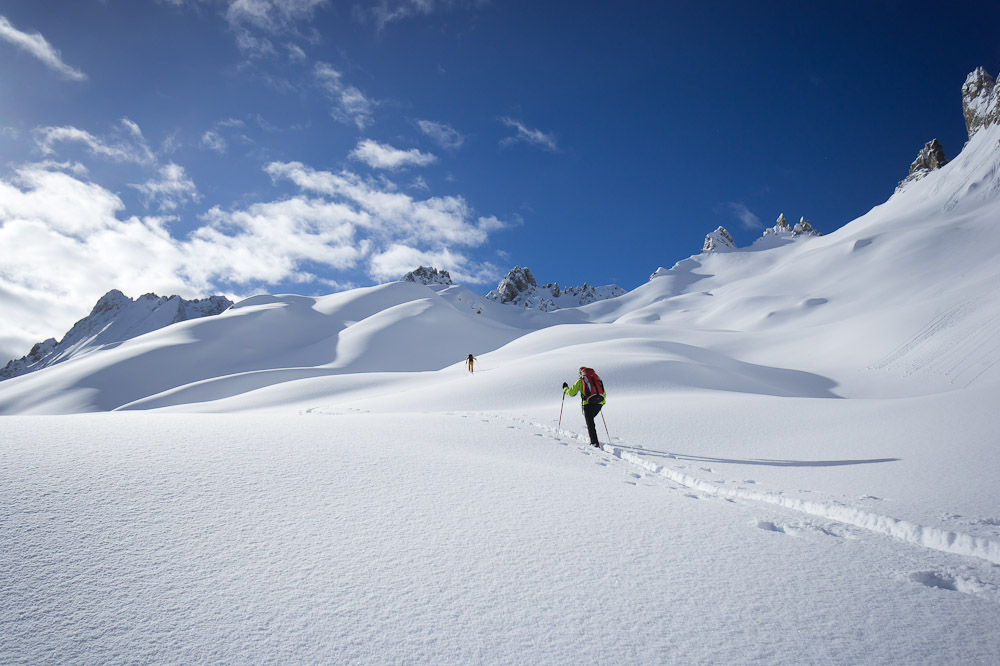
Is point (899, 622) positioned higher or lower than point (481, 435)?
lower

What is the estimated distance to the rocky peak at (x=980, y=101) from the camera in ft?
367

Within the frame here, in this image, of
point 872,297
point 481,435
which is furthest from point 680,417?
point 872,297

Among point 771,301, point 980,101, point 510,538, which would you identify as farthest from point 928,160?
point 510,538

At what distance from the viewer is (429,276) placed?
195625 mm

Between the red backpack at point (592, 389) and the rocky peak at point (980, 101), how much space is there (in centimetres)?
15822

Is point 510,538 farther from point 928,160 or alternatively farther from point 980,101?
point 928,160

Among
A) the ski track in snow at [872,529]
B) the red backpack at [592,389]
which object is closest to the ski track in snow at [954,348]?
the red backpack at [592,389]

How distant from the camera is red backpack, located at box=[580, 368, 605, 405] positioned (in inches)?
436

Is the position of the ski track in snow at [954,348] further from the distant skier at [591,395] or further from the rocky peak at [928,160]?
the rocky peak at [928,160]

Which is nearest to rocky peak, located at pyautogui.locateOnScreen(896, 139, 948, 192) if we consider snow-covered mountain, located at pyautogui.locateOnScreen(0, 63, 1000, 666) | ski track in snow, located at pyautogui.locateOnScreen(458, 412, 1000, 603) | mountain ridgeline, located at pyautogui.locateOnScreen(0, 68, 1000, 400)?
mountain ridgeline, located at pyautogui.locateOnScreen(0, 68, 1000, 400)

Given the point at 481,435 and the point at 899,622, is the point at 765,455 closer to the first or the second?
the point at 481,435

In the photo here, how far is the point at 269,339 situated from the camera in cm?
8081

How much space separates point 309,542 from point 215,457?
282cm

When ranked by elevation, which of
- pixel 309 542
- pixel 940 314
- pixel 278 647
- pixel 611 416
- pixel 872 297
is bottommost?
pixel 278 647
